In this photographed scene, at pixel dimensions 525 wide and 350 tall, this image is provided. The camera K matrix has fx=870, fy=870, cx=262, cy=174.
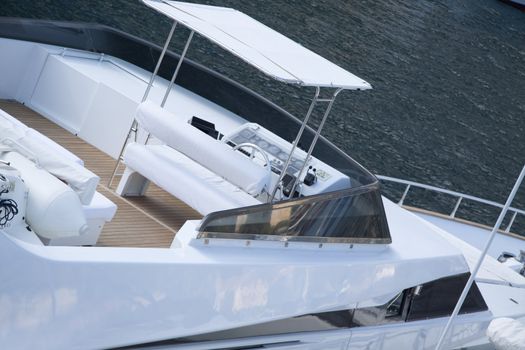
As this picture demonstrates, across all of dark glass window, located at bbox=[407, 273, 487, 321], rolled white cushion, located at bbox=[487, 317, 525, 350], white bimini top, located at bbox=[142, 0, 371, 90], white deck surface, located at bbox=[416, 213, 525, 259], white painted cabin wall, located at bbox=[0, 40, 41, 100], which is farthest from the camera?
white deck surface, located at bbox=[416, 213, 525, 259]

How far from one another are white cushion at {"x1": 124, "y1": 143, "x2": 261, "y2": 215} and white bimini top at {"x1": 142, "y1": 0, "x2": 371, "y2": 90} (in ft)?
2.38

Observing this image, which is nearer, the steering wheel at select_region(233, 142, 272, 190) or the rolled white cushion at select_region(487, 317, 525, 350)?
the rolled white cushion at select_region(487, 317, 525, 350)

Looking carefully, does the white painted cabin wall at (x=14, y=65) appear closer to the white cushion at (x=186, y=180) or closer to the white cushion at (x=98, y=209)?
the white cushion at (x=186, y=180)

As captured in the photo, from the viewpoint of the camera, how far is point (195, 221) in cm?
408

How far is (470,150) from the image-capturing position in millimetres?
19281

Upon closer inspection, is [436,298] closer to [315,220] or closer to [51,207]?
[315,220]

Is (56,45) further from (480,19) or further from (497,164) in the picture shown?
(480,19)

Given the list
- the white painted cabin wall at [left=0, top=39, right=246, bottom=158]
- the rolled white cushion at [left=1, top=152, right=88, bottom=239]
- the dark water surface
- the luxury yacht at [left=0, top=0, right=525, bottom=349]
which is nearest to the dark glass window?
the luxury yacht at [left=0, top=0, right=525, bottom=349]

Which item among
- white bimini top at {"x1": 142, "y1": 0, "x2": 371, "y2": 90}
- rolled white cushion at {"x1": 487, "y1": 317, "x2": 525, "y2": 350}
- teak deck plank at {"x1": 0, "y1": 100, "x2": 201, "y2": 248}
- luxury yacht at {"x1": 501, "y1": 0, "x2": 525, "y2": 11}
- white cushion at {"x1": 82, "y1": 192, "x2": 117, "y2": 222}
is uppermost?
luxury yacht at {"x1": 501, "y1": 0, "x2": 525, "y2": 11}

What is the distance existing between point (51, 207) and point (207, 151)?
127 centimetres

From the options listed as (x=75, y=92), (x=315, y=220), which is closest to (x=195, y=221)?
(x=315, y=220)

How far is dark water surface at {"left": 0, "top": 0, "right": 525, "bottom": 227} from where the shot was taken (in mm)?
17500

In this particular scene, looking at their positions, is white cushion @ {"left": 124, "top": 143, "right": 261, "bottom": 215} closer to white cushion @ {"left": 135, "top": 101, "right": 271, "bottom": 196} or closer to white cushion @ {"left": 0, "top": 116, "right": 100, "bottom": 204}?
white cushion @ {"left": 135, "top": 101, "right": 271, "bottom": 196}

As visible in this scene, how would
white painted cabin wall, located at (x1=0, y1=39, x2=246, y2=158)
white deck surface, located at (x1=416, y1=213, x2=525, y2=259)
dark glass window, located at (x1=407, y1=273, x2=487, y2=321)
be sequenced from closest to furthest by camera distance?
dark glass window, located at (x1=407, y1=273, x2=487, y2=321)
white painted cabin wall, located at (x1=0, y1=39, x2=246, y2=158)
white deck surface, located at (x1=416, y1=213, x2=525, y2=259)
